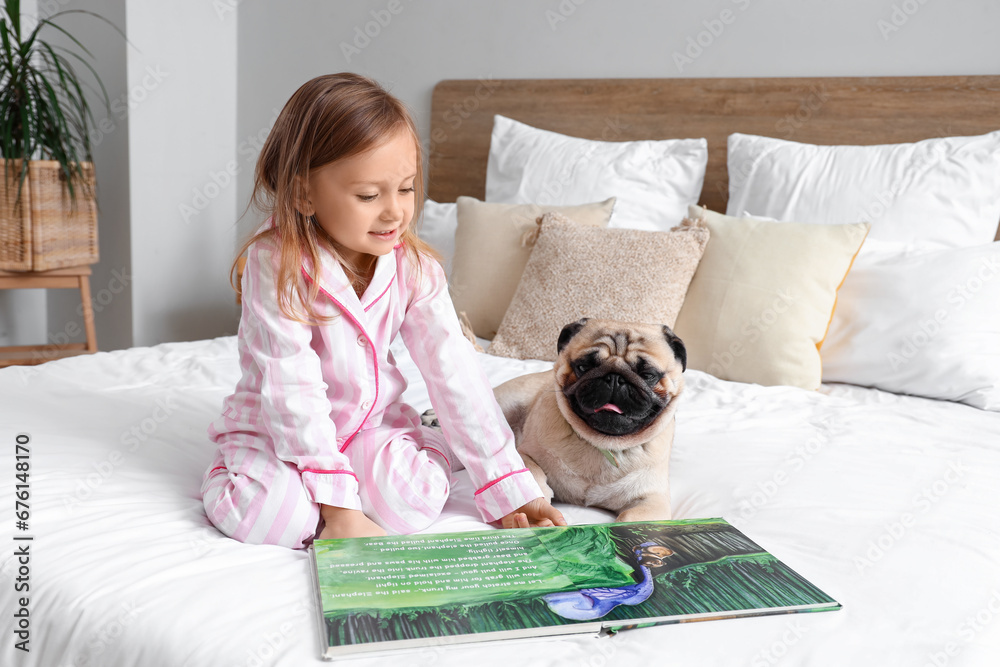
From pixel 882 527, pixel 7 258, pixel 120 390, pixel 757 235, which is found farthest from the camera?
pixel 7 258

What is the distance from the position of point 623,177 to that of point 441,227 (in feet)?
1.75

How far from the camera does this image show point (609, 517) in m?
0.97

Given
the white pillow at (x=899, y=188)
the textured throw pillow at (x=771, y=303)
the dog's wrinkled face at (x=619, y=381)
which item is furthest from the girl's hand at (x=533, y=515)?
the white pillow at (x=899, y=188)

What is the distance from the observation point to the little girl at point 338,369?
0.87 metres

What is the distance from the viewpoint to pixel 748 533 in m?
0.88

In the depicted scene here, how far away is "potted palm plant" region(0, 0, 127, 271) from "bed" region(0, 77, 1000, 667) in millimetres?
1193

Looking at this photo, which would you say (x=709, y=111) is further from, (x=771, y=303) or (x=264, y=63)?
(x=264, y=63)

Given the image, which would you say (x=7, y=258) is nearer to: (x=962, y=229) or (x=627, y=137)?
(x=627, y=137)

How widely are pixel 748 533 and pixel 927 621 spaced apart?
0.77ft

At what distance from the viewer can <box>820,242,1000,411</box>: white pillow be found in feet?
4.68

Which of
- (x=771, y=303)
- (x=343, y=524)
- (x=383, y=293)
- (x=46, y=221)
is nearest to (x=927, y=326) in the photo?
(x=771, y=303)

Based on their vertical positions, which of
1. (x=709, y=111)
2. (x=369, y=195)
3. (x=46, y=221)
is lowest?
(x=46, y=221)

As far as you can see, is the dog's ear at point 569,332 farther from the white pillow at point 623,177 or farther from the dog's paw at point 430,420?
the white pillow at point 623,177

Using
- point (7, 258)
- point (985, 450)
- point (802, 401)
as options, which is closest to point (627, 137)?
point (802, 401)
